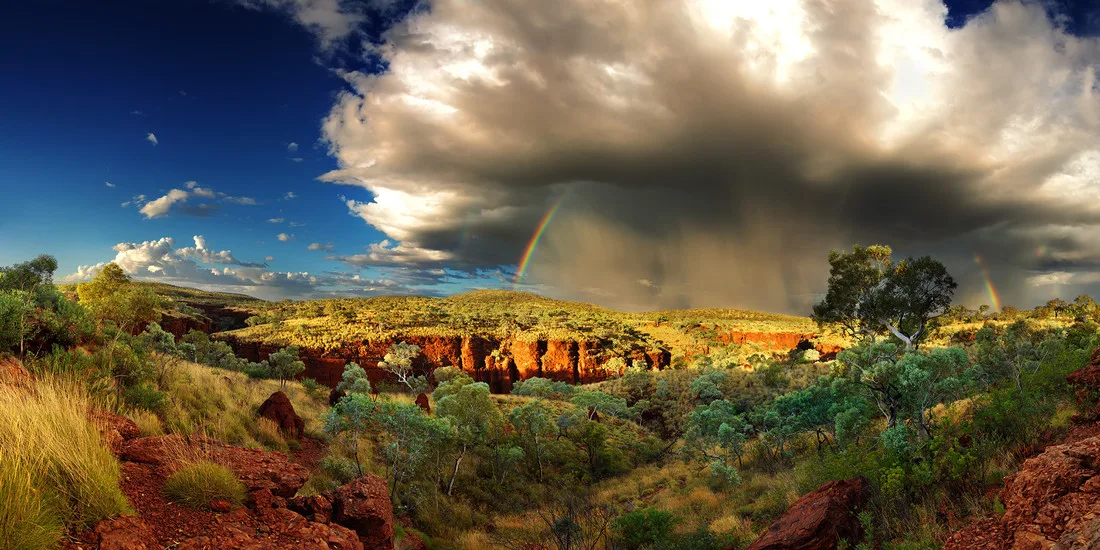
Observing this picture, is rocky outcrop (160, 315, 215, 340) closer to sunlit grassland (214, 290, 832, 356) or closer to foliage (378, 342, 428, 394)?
sunlit grassland (214, 290, 832, 356)

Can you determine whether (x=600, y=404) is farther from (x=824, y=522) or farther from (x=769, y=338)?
(x=769, y=338)

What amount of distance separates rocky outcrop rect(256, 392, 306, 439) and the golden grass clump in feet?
33.0

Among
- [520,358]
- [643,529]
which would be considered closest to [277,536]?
[643,529]

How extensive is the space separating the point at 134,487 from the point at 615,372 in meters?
57.9

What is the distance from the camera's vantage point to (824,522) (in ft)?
25.5

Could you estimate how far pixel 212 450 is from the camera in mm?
6680

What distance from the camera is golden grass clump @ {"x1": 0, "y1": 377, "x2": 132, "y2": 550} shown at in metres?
3.90

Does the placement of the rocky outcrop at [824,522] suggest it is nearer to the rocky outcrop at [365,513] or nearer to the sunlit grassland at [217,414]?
the rocky outcrop at [365,513]

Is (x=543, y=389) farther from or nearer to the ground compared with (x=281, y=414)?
nearer to the ground

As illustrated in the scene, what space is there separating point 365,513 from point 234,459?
84.7 inches

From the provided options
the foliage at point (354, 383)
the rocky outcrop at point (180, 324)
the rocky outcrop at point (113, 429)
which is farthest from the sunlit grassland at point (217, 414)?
the rocky outcrop at point (180, 324)

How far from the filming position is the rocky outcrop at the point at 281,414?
589 inches

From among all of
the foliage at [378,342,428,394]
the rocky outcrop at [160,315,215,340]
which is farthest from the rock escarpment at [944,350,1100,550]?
the rocky outcrop at [160,315,215,340]

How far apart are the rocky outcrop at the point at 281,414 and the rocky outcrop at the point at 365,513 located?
891cm
